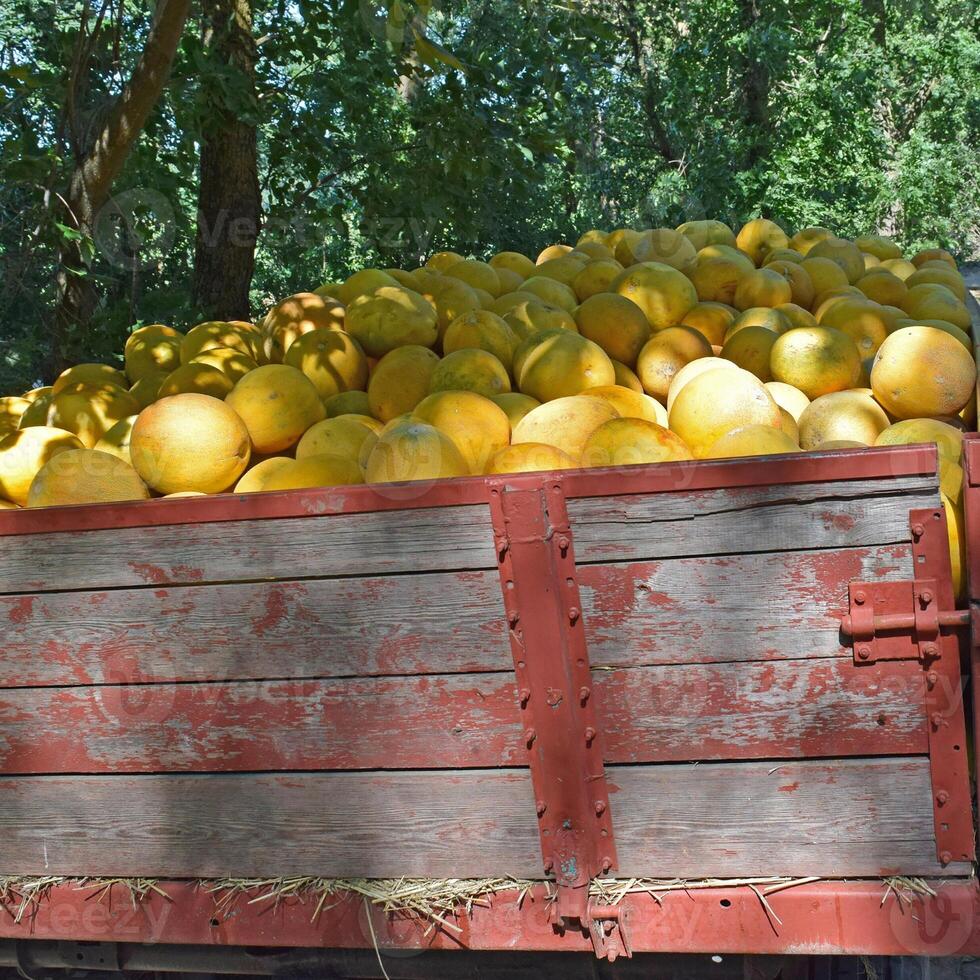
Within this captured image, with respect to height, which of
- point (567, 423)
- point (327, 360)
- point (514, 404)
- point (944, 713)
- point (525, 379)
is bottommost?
point (944, 713)

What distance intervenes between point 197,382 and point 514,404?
103cm

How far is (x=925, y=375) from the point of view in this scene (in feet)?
8.64

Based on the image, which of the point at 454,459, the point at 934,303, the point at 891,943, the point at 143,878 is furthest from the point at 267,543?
the point at 934,303

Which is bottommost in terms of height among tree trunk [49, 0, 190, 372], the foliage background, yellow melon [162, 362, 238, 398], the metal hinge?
the metal hinge

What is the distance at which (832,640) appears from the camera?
6.00 feet

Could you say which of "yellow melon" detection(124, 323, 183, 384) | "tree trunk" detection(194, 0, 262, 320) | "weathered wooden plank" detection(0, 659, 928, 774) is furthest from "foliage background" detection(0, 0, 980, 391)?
"weathered wooden plank" detection(0, 659, 928, 774)

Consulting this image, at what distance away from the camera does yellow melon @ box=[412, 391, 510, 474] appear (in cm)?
266

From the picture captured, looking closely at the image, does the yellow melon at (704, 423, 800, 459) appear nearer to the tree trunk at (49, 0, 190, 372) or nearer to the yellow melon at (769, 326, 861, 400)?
the yellow melon at (769, 326, 861, 400)

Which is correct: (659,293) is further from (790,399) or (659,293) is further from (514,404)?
(514,404)

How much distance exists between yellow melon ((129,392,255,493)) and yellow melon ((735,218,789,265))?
266cm

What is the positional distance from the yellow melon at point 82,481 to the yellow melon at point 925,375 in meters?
2.02

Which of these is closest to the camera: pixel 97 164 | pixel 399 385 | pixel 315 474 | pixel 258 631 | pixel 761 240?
pixel 258 631

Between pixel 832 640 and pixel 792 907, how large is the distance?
19.9 inches

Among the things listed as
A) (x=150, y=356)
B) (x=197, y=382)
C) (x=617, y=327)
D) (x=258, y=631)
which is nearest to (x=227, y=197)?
(x=150, y=356)
